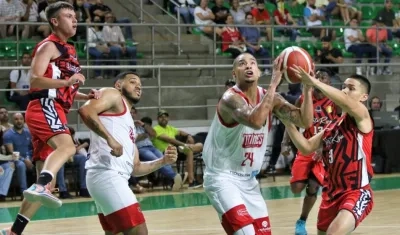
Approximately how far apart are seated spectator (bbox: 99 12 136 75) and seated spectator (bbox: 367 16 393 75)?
6.13m

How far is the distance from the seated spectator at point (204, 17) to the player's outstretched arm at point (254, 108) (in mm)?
12428

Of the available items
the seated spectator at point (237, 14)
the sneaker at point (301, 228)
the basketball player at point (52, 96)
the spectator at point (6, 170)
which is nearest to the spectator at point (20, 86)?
the spectator at point (6, 170)

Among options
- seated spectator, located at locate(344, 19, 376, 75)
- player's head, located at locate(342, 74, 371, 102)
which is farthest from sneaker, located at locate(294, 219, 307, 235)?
seated spectator, located at locate(344, 19, 376, 75)

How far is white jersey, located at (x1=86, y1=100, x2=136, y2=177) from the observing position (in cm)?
739

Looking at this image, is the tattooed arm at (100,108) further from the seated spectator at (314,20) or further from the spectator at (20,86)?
the seated spectator at (314,20)

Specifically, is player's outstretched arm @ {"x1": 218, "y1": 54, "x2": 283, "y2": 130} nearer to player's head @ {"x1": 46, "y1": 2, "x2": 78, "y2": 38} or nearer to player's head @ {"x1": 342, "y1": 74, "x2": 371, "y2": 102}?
player's head @ {"x1": 342, "y1": 74, "x2": 371, "y2": 102}

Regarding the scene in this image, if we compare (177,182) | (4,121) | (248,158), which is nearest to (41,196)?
(248,158)

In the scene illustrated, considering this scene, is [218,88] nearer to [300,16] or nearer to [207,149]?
[300,16]

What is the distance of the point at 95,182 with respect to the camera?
7.31 meters

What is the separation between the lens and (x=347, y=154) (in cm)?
754

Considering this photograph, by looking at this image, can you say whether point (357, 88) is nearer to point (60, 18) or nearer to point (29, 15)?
point (60, 18)

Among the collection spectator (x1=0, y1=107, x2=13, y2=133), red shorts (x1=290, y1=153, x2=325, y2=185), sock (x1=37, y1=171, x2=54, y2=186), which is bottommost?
red shorts (x1=290, y1=153, x2=325, y2=185)

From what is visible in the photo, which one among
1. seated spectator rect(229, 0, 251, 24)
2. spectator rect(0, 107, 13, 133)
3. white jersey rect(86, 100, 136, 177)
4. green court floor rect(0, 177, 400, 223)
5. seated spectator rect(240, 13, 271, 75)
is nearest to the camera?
white jersey rect(86, 100, 136, 177)

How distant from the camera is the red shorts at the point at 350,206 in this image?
23.9 ft
